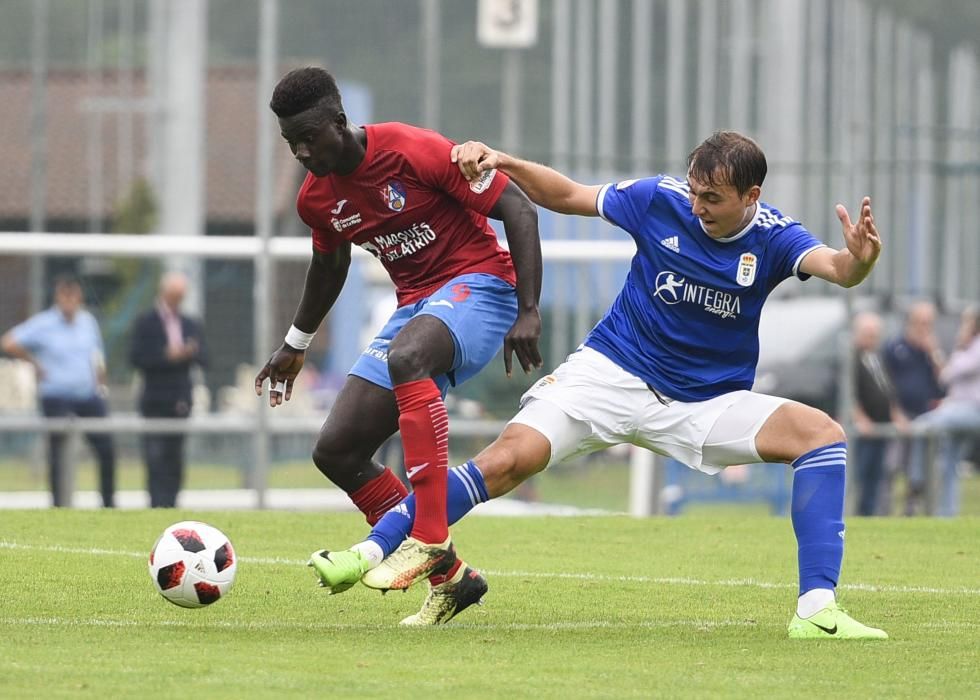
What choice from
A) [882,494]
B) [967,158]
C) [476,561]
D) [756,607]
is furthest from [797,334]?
[756,607]

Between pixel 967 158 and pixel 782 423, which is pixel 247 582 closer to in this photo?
pixel 782 423

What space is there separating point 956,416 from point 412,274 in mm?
9842

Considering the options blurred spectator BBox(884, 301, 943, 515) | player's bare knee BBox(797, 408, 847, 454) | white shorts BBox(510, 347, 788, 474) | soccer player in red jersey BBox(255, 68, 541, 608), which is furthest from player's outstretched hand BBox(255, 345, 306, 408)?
blurred spectator BBox(884, 301, 943, 515)

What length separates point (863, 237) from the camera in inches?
259

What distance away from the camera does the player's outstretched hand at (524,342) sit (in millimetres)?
6941

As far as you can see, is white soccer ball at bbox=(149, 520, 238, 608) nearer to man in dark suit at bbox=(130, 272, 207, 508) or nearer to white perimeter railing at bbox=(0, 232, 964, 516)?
white perimeter railing at bbox=(0, 232, 964, 516)

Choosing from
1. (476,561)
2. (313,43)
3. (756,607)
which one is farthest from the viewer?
(313,43)

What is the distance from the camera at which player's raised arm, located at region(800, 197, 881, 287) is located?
259 inches

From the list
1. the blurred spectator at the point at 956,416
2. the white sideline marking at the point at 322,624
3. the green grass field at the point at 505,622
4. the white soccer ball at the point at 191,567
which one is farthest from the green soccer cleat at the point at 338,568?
the blurred spectator at the point at 956,416

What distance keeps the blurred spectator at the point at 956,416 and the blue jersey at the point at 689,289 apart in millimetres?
8866

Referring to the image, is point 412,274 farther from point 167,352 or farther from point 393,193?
point 167,352

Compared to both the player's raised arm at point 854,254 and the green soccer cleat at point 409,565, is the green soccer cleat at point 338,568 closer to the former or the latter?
the green soccer cleat at point 409,565

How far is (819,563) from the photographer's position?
6.75 m

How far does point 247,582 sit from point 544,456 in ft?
6.03
